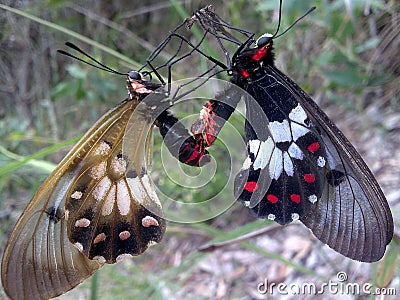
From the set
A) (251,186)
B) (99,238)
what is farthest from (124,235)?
(251,186)

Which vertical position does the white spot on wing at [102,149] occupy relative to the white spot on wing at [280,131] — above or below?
below

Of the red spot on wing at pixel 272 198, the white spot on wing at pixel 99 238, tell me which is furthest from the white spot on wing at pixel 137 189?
the red spot on wing at pixel 272 198

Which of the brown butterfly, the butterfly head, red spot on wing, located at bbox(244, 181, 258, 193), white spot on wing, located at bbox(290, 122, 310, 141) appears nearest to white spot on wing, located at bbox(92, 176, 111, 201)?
the brown butterfly

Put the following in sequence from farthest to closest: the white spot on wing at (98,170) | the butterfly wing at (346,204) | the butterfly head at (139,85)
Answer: the white spot on wing at (98,170) → the butterfly head at (139,85) → the butterfly wing at (346,204)

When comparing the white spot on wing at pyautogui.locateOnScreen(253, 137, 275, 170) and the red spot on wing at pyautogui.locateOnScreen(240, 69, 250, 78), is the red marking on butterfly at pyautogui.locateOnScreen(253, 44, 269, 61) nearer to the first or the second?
the red spot on wing at pyautogui.locateOnScreen(240, 69, 250, 78)

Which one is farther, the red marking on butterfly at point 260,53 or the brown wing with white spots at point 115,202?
the brown wing with white spots at point 115,202

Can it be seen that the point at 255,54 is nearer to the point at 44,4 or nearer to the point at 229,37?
the point at 229,37

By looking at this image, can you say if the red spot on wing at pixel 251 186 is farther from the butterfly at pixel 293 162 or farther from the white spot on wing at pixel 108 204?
the white spot on wing at pixel 108 204
